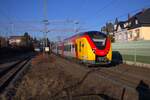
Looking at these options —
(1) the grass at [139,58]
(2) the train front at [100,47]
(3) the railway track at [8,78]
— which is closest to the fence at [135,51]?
(1) the grass at [139,58]

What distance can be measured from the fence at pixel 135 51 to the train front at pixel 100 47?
331 cm

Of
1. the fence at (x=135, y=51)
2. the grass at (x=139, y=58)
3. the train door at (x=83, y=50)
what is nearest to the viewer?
the train door at (x=83, y=50)

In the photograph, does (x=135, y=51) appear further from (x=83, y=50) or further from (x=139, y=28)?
(x=139, y=28)

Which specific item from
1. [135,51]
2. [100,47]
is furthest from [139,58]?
[100,47]

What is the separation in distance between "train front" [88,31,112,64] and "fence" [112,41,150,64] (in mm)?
3306

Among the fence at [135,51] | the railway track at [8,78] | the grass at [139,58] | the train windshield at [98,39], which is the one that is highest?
the train windshield at [98,39]

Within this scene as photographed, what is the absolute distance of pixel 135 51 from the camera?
23.6 metres

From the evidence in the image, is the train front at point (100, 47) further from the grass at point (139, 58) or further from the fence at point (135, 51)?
the fence at point (135, 51)

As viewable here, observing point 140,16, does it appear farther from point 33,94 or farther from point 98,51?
point 33,94

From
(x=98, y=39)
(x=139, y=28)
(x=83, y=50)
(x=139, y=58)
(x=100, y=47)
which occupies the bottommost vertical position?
(x=139, y=58)

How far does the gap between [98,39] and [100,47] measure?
749mm

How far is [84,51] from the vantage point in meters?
20.8

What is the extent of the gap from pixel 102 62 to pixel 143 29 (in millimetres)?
29495

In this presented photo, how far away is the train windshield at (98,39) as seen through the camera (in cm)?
2016
